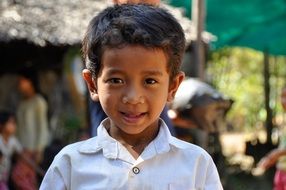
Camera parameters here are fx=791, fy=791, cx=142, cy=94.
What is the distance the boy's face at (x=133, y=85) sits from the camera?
226 cm

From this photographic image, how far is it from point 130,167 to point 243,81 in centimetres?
1668

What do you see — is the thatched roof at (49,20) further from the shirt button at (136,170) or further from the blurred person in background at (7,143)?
the shirt button at (136,170)

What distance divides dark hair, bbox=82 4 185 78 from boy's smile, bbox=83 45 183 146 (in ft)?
0.07

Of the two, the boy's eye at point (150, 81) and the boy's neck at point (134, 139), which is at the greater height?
the boy's eye at point (150, 81)

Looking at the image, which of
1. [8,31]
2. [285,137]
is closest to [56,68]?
[8,31]

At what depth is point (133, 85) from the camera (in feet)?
7.44

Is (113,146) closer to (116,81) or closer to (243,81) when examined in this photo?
(116,81)

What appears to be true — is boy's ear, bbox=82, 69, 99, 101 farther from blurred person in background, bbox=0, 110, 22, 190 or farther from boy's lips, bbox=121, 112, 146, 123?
blurred person in background, bbox=0, 110, 22, 190

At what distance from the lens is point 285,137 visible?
639 cm

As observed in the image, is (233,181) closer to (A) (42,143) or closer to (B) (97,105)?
(A) (42,143)

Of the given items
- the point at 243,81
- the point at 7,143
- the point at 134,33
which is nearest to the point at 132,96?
the point at 134,33

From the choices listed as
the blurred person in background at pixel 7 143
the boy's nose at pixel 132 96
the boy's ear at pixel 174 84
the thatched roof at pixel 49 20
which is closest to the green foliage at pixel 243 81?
the thatched roof at pixel 49 20

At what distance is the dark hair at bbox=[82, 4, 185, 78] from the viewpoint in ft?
7.47

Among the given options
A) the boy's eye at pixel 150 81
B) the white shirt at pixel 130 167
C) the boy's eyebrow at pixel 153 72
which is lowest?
the white shirt at pixel 130 167
